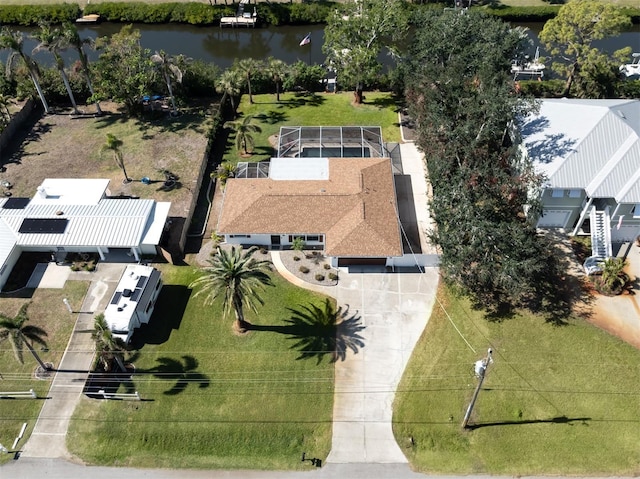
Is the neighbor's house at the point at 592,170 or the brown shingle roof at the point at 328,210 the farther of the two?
the neighbor's house at the point at 592,170

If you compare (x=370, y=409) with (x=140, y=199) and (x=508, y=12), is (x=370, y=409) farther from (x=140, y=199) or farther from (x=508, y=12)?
(x=508, y=12)

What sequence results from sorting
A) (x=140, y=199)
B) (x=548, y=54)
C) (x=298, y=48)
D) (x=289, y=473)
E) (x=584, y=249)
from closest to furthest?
(x=289, y=473) < (x=584, y=249) < (x=140, y=199) < (x=548, y=54) < (x=298, y=48)

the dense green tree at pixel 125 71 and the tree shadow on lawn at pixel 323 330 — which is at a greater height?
the dense green tree at pixel 125 71

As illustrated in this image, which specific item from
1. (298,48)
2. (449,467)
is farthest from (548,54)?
(449,467)

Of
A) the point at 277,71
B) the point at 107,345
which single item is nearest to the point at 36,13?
the point at 277,71

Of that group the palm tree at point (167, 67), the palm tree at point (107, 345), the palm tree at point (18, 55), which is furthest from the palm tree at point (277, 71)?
the palm tree at point (107, 345)

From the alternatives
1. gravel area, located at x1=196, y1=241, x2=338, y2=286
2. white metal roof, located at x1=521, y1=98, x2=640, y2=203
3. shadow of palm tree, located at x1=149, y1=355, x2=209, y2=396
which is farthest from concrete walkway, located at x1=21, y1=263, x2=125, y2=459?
white metal roof, located at x1=521, y1=98, x2=640, y2=203

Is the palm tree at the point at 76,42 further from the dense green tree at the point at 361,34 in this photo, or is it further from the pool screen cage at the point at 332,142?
the dense green tree at the point at 361,34
